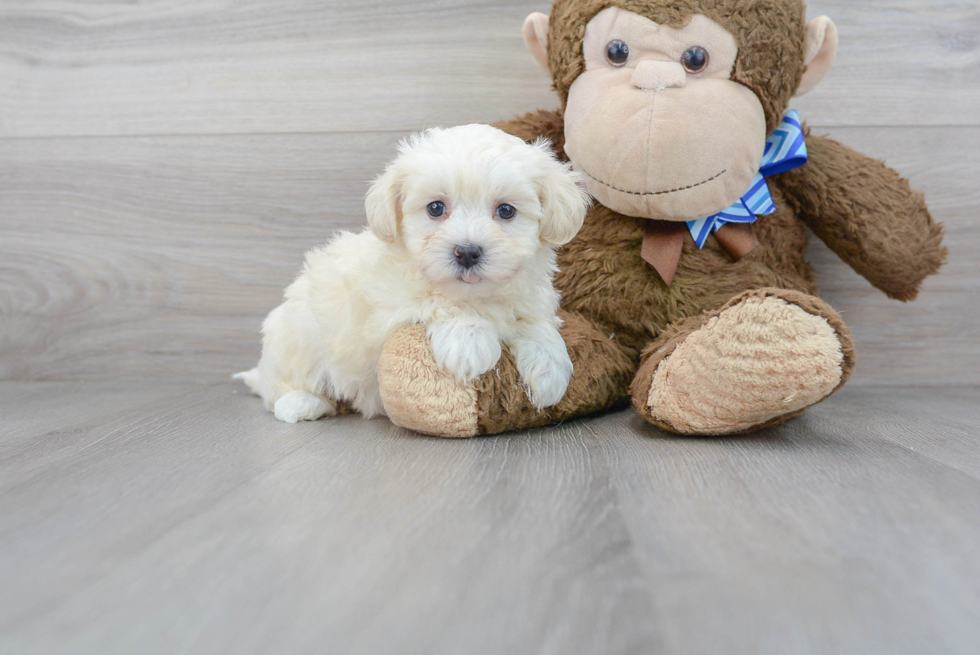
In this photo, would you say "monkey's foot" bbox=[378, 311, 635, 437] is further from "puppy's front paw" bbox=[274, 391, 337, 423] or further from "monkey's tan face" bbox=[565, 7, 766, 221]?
"monkey's tan face" bbox=[565, 7, 766, 221]

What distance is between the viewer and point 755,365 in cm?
91

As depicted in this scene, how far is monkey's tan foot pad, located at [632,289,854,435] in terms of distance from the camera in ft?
2.96

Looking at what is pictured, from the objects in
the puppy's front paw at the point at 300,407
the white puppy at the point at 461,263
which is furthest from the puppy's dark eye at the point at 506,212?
the puppy's front paw at the point at 300,407

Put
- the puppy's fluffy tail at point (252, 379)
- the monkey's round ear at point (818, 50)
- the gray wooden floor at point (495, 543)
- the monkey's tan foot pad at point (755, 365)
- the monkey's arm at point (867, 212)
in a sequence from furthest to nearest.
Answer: the puppy's fluffy tail at point (252, 379) < the monkey's arm at point (867, 212) < the monkey's round ear at point (818, 50) < the monkey's tan foot pad at point (755, 365) < the gray wooden floor at point (495, 543)

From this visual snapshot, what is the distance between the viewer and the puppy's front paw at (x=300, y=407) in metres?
1.18

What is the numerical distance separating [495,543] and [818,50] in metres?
0.95

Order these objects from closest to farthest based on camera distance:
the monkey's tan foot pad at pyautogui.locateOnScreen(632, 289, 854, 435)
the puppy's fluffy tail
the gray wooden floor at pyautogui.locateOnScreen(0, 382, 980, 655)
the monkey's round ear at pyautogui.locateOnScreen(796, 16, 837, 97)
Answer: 1. the gray wooden floor at pyautogui.locateOnScreen(0, 382, 980, 655)
2. the monkey's tan foot pad at pyautogui.locateOnScreen(632, 289, 854, 435)
3. the monkey's round ear at pyautogui.locateOnScreen(796, 16, 837, 97)
4. the puppy's fluffy tail

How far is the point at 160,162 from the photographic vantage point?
1.52m

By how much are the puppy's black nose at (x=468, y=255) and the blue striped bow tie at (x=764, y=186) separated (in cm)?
42

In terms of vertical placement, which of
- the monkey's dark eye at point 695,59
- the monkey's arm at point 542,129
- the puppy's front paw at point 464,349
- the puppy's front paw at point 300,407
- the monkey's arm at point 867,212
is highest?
the monkey's dark eye at point 695,59

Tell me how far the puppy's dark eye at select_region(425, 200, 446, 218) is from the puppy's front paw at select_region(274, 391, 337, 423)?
394mm

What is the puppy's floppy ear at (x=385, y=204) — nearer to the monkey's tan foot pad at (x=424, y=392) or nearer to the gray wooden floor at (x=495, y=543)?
the monkey's tan foot pad at (x=424, y=392)

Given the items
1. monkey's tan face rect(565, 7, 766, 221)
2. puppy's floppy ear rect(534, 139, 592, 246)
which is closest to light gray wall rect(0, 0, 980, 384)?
monkey's tan face rect(565, 7, 766, 221)

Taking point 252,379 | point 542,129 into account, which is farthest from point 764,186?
point 252,379
